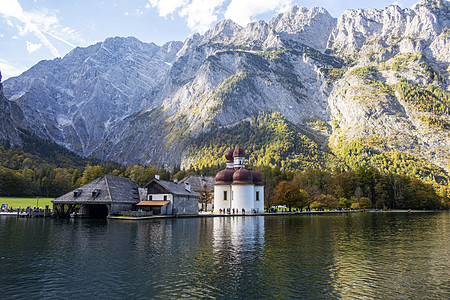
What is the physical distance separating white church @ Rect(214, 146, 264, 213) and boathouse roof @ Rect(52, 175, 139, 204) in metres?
25.1

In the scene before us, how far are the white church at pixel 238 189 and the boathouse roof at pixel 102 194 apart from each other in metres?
25.1

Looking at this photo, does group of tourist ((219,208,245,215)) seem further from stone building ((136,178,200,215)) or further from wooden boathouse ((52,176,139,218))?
wooden boathouse ((52,176,139,218))

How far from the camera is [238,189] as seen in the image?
86.8 meters

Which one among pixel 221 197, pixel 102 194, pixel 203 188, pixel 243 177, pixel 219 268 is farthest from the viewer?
pixel 203 188

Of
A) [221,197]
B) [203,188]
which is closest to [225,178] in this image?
[221,197]

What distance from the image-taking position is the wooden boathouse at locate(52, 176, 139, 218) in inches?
2525

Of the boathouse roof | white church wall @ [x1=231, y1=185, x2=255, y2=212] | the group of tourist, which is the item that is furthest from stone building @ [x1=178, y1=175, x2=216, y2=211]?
the boathouse roof

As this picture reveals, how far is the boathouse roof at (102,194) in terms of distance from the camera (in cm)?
6406

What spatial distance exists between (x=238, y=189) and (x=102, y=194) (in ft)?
113

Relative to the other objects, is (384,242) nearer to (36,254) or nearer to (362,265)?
(362,265)

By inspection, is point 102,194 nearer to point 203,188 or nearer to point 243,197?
point 243,197

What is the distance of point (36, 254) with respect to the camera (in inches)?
1017

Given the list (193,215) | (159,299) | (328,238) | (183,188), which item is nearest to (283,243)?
(328,238)

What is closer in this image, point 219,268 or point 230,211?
point 219,268
